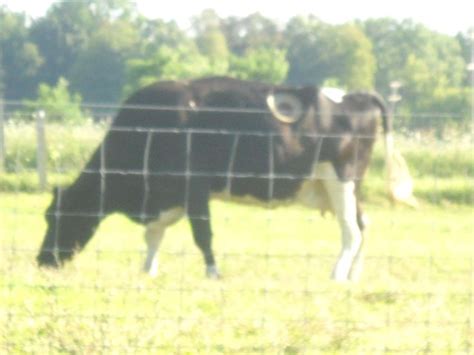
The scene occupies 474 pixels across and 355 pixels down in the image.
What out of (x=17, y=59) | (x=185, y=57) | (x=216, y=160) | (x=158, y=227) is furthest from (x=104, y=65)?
(x=216, y=160)

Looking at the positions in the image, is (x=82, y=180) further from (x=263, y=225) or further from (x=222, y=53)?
(x=222, y=53)

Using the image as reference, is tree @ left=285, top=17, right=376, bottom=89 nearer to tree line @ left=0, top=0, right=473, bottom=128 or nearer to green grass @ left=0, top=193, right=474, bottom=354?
tree line @ left=0, top=0, right=473, bottom=128

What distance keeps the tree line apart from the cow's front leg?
7.46m

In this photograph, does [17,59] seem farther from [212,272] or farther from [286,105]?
[212,272]

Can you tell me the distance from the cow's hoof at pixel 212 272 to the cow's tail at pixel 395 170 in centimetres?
172

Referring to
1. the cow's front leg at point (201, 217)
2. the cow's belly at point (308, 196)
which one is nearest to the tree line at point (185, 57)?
the cow's belly at point (308, 196)

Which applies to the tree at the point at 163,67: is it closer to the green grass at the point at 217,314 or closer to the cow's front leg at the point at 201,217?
the cow's front leg at the point at 201,217

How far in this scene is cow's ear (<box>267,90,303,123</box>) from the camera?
447 inches

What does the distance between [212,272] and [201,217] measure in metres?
0.50

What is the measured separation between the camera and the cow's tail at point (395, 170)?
11156mm

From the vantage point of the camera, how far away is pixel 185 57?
1093 inches

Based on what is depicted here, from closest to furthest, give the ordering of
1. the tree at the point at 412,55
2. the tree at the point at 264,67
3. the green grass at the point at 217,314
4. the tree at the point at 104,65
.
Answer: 1. the green grass at the point at 217,314
2. the tree at the point at 412,55
3. the tree at the point at 264,67
4. the tree at the point at 104,65

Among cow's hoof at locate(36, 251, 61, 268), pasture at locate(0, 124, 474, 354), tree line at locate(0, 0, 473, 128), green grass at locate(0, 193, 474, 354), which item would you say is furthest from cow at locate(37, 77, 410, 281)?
tree line at locate(0, 0, 473, 128)

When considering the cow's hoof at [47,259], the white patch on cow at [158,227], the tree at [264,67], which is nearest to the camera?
the cow's hoof at [47,259]
